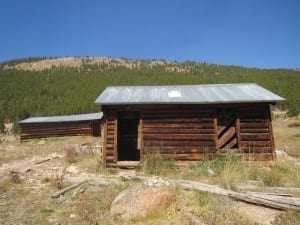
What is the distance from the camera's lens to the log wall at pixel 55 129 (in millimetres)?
33250

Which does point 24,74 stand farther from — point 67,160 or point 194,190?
point 194,190

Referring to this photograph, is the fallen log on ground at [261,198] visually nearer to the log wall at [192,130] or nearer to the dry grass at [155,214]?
the dry grass at [155,214]

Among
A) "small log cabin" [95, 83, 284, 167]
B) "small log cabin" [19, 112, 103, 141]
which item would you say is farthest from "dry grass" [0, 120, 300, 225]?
"small log cabin" [19, 112, 103, 141]

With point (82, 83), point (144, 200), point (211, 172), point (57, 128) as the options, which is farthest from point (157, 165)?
point (82, 83)

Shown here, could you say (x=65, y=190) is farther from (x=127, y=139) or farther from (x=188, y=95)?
(x=127, y=139)

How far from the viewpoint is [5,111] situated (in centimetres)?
6531

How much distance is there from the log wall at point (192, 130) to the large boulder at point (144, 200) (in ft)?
16.6

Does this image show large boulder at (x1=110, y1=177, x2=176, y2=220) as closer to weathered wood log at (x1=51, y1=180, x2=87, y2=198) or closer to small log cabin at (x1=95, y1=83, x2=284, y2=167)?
weathered wood log at (x1=51, y1=180, x2=87, y2=198)

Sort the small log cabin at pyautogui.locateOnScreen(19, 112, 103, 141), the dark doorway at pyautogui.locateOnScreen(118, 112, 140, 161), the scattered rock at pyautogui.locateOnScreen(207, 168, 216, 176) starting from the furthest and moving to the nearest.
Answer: the small log cabin at pyautogui.locateOnScreen(19, 112, 103, 141)
the dark doorway at pyautogui.locateOnScreen(118, 112, 140, 161)
the scattered rock at pyautogui.locateOnScreen(207, 168, 216, 176)

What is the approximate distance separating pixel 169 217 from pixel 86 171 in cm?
605

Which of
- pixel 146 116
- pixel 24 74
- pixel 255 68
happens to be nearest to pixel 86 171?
pixel 146 116

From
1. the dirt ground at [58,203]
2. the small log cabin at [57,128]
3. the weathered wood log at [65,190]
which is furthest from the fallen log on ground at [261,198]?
the small log cabin at [57,128]

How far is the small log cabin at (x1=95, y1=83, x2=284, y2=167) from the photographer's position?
1173 cm

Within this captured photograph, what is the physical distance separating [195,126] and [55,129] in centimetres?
2526
